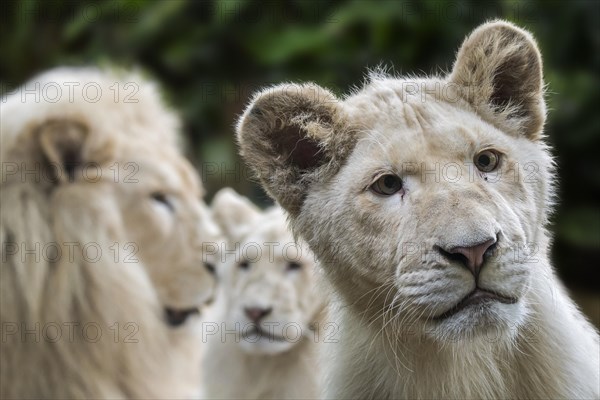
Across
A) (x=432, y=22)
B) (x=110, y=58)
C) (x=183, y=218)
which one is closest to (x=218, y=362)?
(x=183, y=218)

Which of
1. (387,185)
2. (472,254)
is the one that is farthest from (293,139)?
(472,254)

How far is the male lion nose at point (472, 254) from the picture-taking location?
122 inches

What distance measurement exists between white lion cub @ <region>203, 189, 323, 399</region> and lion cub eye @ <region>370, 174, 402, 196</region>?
113 cm

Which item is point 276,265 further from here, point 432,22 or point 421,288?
point 432,22

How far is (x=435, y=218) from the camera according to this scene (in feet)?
10.6

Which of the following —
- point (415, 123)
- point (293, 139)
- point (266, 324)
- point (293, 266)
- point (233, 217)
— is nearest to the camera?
point (415, 123)

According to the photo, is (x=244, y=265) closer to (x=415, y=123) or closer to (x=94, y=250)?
(x=94, y=250)

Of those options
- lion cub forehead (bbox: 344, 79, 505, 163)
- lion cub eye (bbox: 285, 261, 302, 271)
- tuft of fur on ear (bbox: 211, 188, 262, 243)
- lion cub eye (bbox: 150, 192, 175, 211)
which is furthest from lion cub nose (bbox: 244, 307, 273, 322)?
lion cub forehead (bbox: 344, 79, 505, 163)

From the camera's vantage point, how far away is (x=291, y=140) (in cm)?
379

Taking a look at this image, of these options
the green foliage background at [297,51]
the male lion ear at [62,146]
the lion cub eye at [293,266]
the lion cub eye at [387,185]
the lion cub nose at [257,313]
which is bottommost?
the lion cub nose at [257,313]

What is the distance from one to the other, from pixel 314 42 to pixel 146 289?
6264 millimetres

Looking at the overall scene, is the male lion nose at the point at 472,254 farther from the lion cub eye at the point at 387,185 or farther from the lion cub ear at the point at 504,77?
the lion cub ear at the point at 504,77

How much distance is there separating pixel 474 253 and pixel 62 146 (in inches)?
98.6

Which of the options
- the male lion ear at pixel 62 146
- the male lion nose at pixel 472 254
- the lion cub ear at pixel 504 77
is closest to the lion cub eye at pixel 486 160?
the lion cub ear at pixel 504 77
